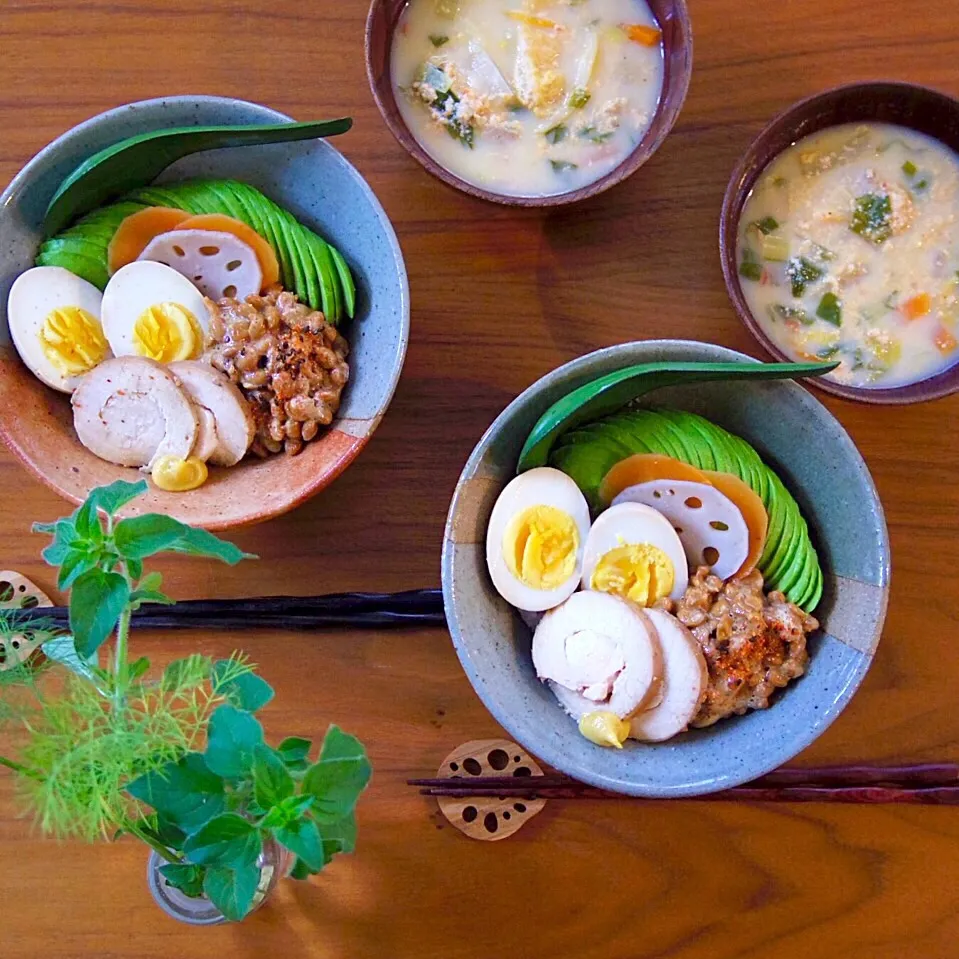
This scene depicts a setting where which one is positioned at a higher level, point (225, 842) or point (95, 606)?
point (95, 606)

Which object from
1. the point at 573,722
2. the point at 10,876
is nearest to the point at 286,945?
the point at 10,876

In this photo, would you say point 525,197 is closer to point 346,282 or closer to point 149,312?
point 346,282

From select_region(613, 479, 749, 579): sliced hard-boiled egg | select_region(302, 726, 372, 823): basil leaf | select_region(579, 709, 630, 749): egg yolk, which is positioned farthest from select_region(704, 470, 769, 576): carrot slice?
select_region(302, 726, 372, 823): basil leaf

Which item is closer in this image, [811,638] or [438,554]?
[811,638]

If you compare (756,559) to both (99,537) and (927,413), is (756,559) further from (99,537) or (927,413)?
(99,537)

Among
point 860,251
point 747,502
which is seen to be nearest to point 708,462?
point 747,502

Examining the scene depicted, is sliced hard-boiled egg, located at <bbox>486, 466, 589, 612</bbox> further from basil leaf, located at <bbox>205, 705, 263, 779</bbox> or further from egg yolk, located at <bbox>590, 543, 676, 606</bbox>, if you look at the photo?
basil leaf, located at <bbox>205, 705, 263, 779</bbox>
